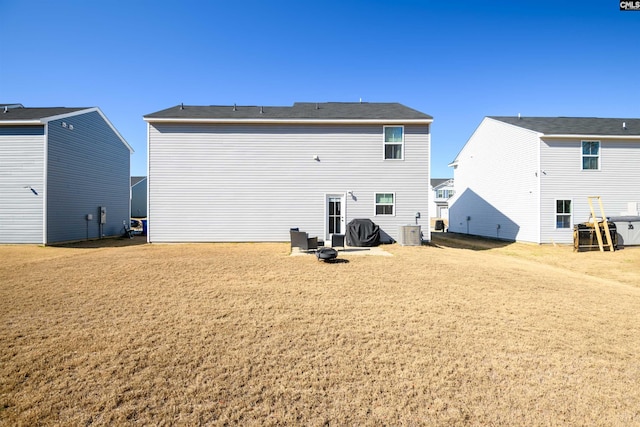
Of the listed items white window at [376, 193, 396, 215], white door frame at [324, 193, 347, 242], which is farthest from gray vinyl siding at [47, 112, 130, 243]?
white window at [376, 193, 396, 215]

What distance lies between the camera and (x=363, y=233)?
12734 mm

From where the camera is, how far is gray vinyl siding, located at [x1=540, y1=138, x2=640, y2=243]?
15523 millimetres

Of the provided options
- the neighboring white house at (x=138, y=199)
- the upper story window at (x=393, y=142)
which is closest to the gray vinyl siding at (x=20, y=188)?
the upper story window at (x=393, y=142)

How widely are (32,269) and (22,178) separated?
8.96 meters

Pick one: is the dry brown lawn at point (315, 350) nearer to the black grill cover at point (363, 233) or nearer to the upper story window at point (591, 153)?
the black grill cover at point (363, 233)

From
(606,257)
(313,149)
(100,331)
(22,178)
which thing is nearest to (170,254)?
(100,331)

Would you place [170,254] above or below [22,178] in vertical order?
below

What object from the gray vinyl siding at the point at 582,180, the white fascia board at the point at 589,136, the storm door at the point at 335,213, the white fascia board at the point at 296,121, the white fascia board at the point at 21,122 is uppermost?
the white fascia board at the point at 296,121

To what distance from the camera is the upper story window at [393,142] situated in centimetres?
1402

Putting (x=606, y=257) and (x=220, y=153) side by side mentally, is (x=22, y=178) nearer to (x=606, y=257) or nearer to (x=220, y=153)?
(x=220, y=153)

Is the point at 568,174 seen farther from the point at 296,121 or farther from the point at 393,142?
the point at 296,121

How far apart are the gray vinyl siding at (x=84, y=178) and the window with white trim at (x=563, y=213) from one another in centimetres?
2606

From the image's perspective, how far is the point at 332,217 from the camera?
555 inches

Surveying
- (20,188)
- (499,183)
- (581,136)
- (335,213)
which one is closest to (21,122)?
(20,188)
